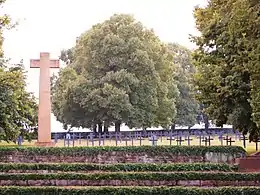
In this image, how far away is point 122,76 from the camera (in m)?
43.8

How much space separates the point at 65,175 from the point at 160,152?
5.86 meters

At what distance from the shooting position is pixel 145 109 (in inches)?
1781

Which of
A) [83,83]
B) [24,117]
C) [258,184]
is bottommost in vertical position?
[258,184]

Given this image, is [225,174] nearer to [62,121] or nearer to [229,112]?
[229,112]

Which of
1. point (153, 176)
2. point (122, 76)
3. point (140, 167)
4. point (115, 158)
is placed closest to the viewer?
point (153, 176)

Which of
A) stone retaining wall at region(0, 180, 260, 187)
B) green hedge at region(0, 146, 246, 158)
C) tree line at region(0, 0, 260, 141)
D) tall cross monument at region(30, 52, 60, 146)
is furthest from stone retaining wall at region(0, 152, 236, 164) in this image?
tall cross monument at region(30, 52, 60, 146)

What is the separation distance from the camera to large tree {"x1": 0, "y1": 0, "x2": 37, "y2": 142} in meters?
28.3

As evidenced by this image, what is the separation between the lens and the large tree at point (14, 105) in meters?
28.3

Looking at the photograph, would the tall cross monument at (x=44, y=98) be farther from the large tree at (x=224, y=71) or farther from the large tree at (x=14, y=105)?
the large tree at (x=224, y=71)

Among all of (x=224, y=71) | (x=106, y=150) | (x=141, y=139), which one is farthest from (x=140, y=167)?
(x=141, y=139)

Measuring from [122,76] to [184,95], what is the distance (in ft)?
59.9

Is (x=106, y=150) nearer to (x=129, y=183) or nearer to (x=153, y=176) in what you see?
(x=129, y=183)

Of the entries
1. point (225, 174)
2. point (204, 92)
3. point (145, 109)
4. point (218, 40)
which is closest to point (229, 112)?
point (204, 92)

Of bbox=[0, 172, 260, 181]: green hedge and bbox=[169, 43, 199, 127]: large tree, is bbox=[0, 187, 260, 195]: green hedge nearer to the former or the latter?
bbox=[0, 172, 260, 181]: green hedge
